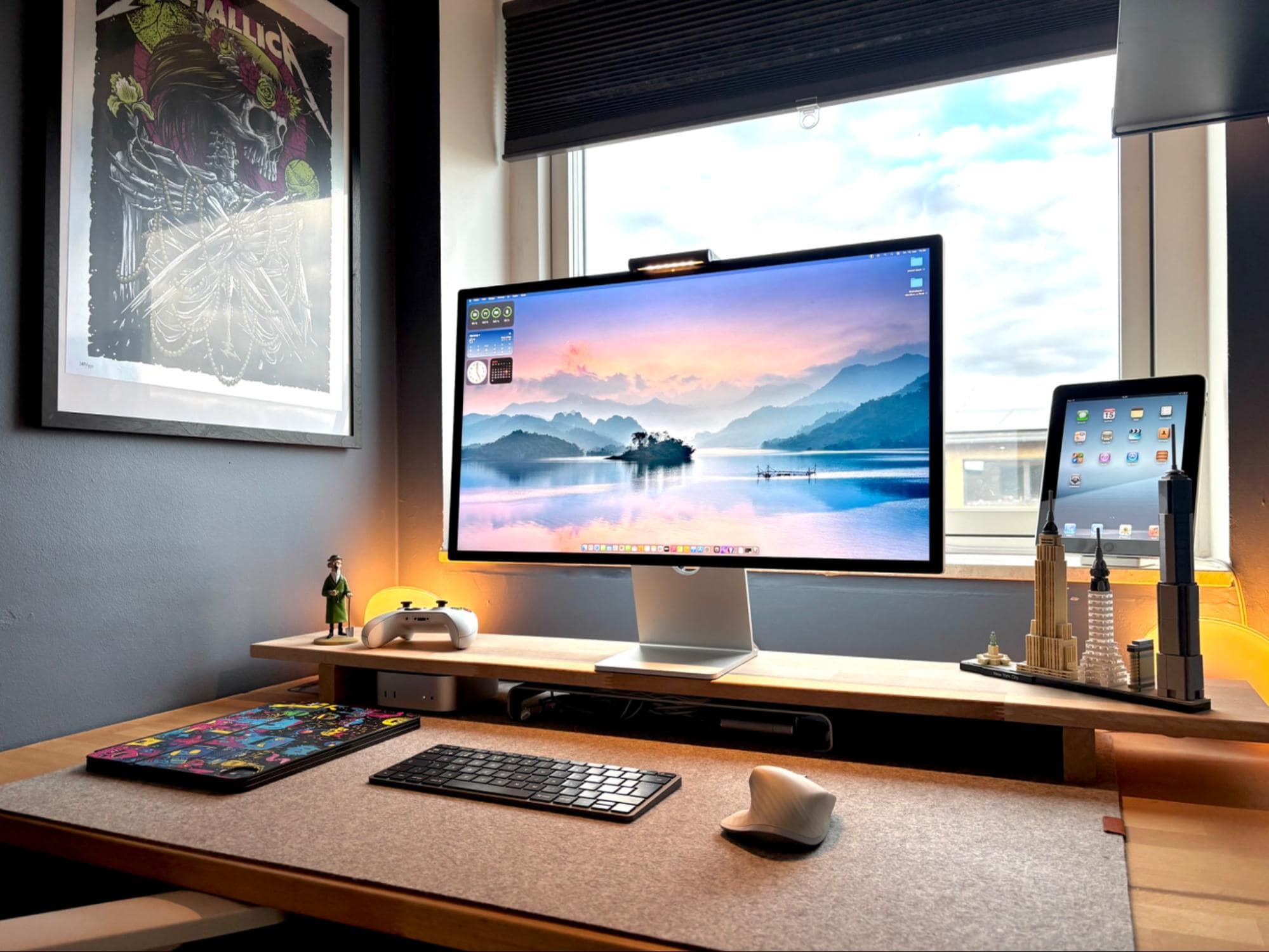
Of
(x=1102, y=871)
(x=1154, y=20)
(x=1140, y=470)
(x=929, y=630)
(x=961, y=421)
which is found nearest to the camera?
(x=1102, y=871)

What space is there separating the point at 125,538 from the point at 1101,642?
128 cm

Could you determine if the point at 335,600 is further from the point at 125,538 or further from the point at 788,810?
the point at 788,810

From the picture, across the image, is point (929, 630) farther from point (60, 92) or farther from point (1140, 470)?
Result: point (60, 92)

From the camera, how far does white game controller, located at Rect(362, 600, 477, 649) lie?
4.15 feet

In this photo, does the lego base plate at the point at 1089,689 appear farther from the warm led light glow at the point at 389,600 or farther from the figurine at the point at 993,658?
the warm led light glow at the point at 389,600

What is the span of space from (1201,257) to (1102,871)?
1078mm

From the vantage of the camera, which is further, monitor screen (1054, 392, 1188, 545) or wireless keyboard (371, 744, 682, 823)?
monitor screen (1054, 392, 1188, 545)

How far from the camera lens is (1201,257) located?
1.34 m

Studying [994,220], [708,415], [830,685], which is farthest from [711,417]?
[994,220]

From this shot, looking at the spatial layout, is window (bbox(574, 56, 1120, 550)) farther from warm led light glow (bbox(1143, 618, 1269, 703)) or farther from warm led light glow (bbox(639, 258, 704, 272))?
warm led light glow (bbox(639, 258, 704, 272))

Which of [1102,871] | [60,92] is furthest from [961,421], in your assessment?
[60,92]

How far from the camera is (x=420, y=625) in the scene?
1.31 metres

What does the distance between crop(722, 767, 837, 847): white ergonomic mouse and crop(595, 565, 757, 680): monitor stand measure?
357 mm

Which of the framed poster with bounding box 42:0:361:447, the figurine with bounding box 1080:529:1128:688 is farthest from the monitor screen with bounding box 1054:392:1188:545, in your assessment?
the framed poster with bounding box 42:0:361:447
